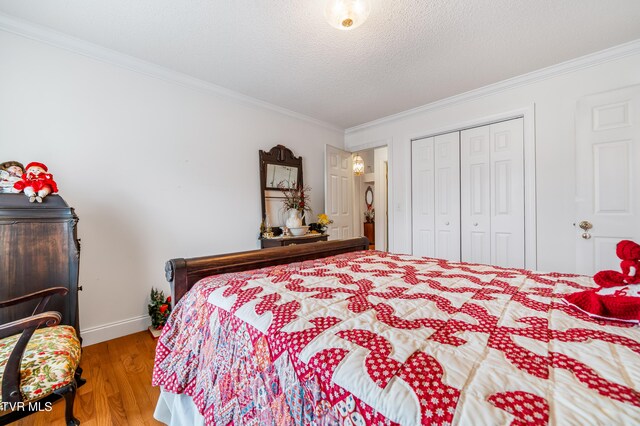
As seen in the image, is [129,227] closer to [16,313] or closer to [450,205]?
[16,313]

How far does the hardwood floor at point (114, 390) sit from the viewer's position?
1486 millimetres

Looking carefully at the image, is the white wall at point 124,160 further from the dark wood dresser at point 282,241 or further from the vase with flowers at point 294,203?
the vase with flowers at point 294,203

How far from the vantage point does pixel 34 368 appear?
3.81ft

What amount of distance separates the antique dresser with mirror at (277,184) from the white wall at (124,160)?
0.95 ft

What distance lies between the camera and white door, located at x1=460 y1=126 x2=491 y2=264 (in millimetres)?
3334

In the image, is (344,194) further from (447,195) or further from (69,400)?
(69,400)

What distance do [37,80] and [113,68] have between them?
1.85 feet

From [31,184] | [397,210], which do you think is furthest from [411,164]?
[31,184]

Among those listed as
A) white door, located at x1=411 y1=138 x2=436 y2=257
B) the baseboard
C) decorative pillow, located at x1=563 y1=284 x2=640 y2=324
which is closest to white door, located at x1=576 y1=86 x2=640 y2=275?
white door, located at x1=411 y1=138 x2=436 y2=257

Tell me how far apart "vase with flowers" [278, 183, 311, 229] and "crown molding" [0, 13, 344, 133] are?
1.23 m

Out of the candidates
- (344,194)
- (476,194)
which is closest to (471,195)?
(476,194)

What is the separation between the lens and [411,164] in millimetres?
4004

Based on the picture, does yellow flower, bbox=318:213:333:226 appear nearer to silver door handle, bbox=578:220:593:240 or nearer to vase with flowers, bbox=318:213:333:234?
vase with flowers, bbox=318:213:333:234

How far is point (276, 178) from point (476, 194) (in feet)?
8.78
